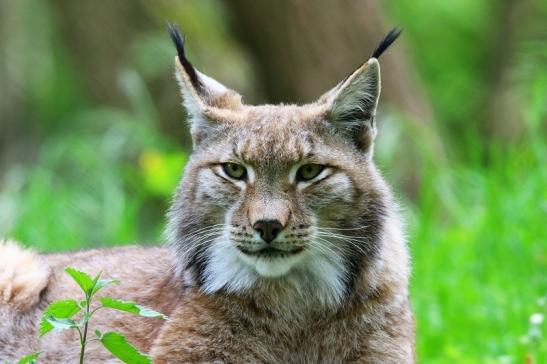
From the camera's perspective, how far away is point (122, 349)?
475cm

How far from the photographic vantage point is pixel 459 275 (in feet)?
27.8

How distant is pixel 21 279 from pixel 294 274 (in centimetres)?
176

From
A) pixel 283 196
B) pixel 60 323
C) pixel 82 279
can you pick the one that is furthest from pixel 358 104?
pixel 60 323

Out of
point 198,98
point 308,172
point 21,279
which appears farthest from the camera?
point 21,279

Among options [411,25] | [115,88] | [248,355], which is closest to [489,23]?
[411,25]

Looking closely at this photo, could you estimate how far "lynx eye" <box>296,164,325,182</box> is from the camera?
544 cm

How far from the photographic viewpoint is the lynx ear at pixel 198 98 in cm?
576

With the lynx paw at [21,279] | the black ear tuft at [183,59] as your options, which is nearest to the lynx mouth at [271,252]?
the black ear tuft at [183,59]

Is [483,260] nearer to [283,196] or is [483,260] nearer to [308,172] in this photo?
[308,172]

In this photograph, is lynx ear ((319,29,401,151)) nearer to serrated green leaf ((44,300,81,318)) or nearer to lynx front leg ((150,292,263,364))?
lynx front leg ((150,292,263,364))

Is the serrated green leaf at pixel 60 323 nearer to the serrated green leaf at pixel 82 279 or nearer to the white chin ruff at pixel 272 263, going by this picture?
the serrated green leaf at pixel 82 279

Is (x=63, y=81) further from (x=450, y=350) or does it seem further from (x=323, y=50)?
(x=450, y=350)

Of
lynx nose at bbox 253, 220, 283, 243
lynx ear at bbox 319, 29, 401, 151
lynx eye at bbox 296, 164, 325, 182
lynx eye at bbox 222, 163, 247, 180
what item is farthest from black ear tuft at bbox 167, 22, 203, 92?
lynx nose at bbox 253, 220, 283, 243

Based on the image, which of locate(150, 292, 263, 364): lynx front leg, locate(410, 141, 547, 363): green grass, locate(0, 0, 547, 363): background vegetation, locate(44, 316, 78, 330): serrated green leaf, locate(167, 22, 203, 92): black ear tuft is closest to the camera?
locate(44, 316, 78, 330): serrated green leaf
